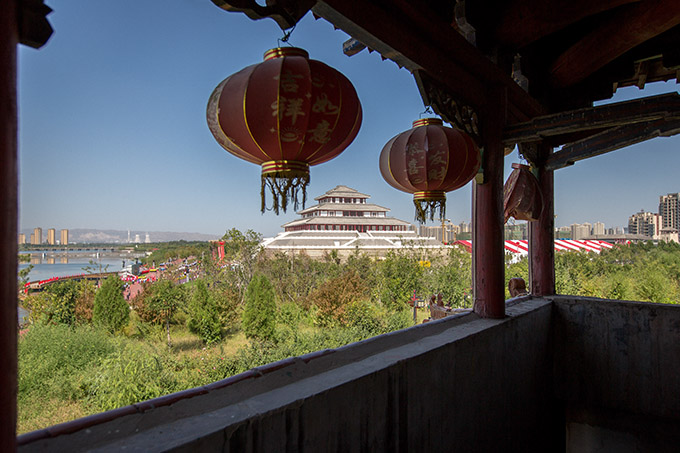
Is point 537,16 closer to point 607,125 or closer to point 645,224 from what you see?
point 607,125

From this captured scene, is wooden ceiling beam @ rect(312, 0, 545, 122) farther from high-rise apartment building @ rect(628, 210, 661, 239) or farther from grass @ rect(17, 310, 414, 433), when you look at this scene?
high-rise apartment building @ rect(628, 210, 661, 239)

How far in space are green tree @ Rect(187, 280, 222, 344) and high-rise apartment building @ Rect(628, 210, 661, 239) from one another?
83.5 ft

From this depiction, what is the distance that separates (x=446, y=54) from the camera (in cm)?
180

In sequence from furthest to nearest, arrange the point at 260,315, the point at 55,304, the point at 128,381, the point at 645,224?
the point at 645,224 → the point at 55,304 → the point at 260,315 → the point at 128,381

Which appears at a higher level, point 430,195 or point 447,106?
point 447,106

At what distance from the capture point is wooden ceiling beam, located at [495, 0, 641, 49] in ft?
5.54

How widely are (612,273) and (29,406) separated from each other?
16.2 meters

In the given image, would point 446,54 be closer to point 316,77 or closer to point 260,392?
point 316,77

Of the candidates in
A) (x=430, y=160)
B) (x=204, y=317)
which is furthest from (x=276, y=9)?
(x=204, y=317)

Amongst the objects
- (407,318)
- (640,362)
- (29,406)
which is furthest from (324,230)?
(640,362)

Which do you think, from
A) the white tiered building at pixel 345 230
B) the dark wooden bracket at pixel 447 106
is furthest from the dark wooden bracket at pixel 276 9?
the white tiered building at pixel 345 230

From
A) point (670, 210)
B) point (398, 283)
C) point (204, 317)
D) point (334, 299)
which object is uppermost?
point (670, 210)

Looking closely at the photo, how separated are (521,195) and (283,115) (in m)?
2.02

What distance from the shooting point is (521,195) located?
102 inches
